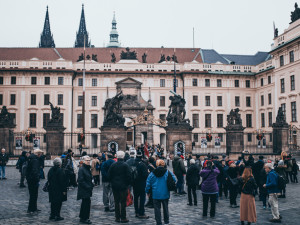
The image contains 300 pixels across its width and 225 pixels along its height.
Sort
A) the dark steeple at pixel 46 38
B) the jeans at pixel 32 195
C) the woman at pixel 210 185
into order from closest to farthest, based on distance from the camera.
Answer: the woman at pixel 210 185 < the jeans at pixel 32 195 < the dark steeple at pixel 46 38

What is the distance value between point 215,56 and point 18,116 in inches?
1260

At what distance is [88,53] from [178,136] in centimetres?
3270

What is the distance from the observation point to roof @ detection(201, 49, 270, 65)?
51.6 meters

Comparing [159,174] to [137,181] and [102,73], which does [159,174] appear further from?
[102,73]

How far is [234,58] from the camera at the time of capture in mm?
53344

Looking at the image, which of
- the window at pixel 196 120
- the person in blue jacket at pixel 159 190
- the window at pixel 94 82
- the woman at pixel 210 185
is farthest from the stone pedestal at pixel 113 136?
the window at pixel 196 120

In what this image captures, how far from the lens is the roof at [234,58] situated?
5156 centimetres

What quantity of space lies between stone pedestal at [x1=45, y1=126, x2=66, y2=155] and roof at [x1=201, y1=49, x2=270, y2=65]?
33779 millimetres

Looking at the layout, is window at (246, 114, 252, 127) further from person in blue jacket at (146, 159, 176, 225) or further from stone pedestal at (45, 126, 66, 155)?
person in blue jacket at (146, 159, 176, 225)

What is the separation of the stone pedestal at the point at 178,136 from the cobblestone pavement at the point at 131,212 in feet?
37.4

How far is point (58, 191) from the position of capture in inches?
301

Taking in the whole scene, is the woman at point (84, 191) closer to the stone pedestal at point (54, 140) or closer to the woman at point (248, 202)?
the woman at point (248, 202)

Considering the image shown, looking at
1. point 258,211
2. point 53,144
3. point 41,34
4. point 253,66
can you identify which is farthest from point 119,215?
point 41,34

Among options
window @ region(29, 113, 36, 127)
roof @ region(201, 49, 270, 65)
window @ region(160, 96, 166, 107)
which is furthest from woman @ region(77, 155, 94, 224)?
roof @ region(201, 49, 270, 65)
